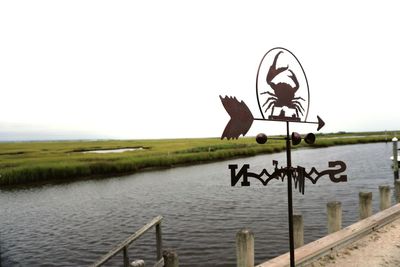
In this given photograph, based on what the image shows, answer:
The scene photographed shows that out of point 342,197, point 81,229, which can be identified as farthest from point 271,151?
point 81,229

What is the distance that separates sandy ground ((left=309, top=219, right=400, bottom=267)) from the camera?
8375 mm

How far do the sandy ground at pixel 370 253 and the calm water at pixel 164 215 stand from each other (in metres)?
3.56

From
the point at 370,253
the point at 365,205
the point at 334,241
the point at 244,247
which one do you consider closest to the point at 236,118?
the point at 244,247

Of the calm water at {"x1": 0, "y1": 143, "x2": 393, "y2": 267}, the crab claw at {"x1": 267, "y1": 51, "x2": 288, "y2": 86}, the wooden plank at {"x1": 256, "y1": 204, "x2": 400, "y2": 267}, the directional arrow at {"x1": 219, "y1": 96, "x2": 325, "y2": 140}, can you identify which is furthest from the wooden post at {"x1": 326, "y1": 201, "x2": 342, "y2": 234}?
the directional arrow at {"x1": 219, "y1": 96, "x2": 325, "y2": 140}

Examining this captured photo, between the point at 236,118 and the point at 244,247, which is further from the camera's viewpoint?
the point at 244,247

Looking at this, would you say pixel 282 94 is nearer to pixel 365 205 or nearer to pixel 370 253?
pixel 370 253

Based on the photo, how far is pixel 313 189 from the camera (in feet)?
82.7

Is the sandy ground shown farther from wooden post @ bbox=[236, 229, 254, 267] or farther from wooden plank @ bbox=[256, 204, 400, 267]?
wooden post @ bbox=[236, 229, 254, 267]

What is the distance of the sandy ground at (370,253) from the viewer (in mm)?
8375

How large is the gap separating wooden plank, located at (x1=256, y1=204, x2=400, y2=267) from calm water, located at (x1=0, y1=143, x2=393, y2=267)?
3242 millimetres

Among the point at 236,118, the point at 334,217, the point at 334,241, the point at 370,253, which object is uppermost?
the point at 236,118

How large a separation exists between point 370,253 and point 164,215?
40.5 ft

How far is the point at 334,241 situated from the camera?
9.20 m

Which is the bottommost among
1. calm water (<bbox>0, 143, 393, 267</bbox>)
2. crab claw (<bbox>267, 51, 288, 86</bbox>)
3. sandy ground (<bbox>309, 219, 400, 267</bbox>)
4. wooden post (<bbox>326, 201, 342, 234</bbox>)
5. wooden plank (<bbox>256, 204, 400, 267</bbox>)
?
calm water (<bbox>0, 143, 393, 267</bbox>)
